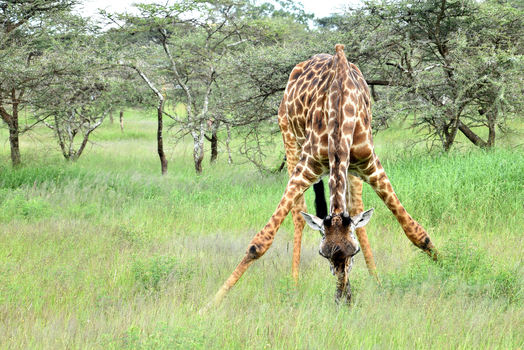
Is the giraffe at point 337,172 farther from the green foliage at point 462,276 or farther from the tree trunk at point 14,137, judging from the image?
the tree trunk at point 14,137

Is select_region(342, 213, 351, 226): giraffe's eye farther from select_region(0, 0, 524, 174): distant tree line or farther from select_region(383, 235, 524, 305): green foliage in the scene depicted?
select_region(0, 0, 524, 174): distant tree line

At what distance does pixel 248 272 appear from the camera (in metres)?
5.09

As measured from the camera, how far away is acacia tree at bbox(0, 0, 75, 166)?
8.77 m

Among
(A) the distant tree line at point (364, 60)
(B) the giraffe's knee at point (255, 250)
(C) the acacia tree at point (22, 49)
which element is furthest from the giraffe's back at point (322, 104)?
(C) the acacia tree at point (22, 49)

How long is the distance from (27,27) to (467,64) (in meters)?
8.69

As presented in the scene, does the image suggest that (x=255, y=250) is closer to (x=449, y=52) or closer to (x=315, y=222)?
(x=315, y=222)

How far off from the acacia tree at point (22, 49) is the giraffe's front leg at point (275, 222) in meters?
6.16

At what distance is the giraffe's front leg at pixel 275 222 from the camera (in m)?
4.18

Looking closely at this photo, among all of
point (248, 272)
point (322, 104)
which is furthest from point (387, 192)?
point (248, 272)

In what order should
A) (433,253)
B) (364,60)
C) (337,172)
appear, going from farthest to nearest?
(364,60)
(433,253)
(337,172)

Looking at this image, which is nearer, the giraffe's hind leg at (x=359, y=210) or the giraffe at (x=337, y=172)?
the giraffe at (x=337, y=172)

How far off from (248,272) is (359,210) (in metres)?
1.29

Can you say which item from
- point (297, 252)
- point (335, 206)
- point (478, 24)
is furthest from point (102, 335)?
point (478, 24)

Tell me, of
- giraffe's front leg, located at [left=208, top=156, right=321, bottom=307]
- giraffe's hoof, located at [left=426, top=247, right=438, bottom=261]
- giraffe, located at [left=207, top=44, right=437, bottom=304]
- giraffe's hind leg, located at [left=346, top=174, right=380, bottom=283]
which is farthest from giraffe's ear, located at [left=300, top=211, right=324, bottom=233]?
giraffe's hind leg, located at [left=346, top=174, right=380, bottom=283]
